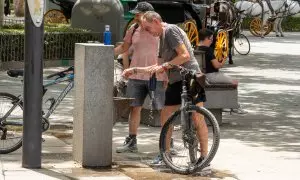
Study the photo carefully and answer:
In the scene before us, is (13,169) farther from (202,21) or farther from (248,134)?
(202,21)

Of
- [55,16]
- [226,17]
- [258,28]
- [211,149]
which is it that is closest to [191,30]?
[226,17]

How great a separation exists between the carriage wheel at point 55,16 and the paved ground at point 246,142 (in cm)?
853

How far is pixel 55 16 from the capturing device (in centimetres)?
2981

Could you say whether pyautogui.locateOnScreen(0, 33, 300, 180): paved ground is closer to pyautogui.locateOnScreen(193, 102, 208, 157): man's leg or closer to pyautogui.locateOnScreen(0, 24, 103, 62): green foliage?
pyautogui.locateOnScreen(193, 102, 208, 157): man's leg

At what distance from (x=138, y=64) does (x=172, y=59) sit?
1127 mm

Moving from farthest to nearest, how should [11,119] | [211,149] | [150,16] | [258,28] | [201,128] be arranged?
[258,28] < [11,119] < [150,16] < [201,128] < [211,149]

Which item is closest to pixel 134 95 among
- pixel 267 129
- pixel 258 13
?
pixel 267 129

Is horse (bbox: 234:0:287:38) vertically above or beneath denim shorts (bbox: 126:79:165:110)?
beneath

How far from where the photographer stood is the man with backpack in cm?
1103

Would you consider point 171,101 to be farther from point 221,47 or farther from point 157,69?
point 221,47

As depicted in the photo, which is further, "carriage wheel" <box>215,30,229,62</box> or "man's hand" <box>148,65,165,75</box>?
A: "carriage wheel" <box>215,30,229,62</box>

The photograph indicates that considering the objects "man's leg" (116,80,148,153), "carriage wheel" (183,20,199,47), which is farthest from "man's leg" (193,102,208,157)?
"carriage wheel" (183,20,199,47)

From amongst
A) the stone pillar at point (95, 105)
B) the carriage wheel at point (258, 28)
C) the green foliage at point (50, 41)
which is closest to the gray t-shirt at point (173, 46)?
the stone pillar at point (95, 105)

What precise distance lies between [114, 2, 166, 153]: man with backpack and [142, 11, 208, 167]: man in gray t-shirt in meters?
0.58
